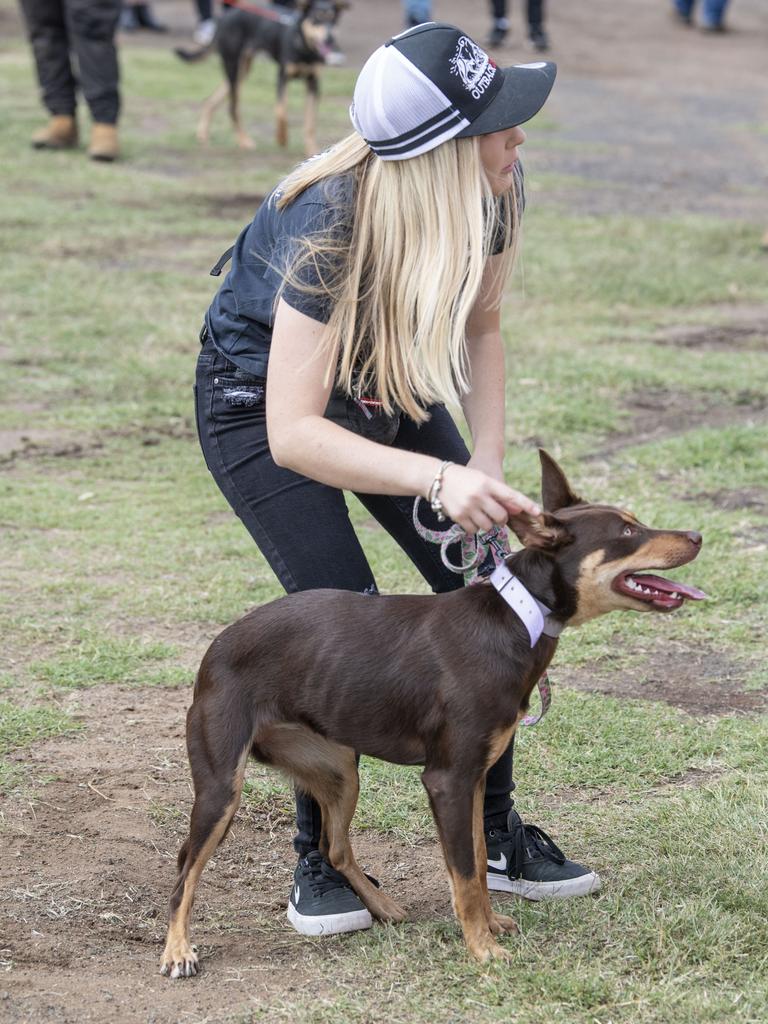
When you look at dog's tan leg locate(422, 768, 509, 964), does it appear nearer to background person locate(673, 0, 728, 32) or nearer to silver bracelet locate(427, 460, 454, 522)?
silver bracelet locate(427, 460, 454, 522)

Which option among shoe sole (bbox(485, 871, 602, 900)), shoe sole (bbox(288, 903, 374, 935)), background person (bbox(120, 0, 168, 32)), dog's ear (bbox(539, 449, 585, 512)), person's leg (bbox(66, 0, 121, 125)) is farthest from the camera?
background person (bbox(120, 0, 168, 32))

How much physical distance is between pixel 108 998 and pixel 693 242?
31.7 feet

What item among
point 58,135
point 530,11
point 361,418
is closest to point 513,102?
point 361,418

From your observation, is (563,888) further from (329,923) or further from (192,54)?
(192,54)

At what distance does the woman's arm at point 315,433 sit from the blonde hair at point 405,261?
8cm

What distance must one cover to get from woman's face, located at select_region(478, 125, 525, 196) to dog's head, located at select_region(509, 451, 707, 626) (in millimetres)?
827

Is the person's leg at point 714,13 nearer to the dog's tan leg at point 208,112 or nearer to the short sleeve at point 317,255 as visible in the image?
the dog's tan leg at point 208,112

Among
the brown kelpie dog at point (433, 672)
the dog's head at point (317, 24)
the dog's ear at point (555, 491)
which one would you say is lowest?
the dog's head at point (317, 24)

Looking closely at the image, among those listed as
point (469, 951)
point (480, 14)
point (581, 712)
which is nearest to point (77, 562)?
point (581, 712)

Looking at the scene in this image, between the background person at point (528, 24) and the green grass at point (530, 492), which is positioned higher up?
the green grass at point (530, 492)

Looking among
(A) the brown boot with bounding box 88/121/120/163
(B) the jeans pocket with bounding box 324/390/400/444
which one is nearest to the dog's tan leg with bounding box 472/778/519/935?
(B) the jeans pocket with bounding box 324/390/400/444

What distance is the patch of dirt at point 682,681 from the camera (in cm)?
479

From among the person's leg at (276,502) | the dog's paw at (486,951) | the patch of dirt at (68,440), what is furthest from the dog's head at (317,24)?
the dog's paw at (486,951)

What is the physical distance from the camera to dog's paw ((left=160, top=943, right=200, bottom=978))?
326 centimetres
